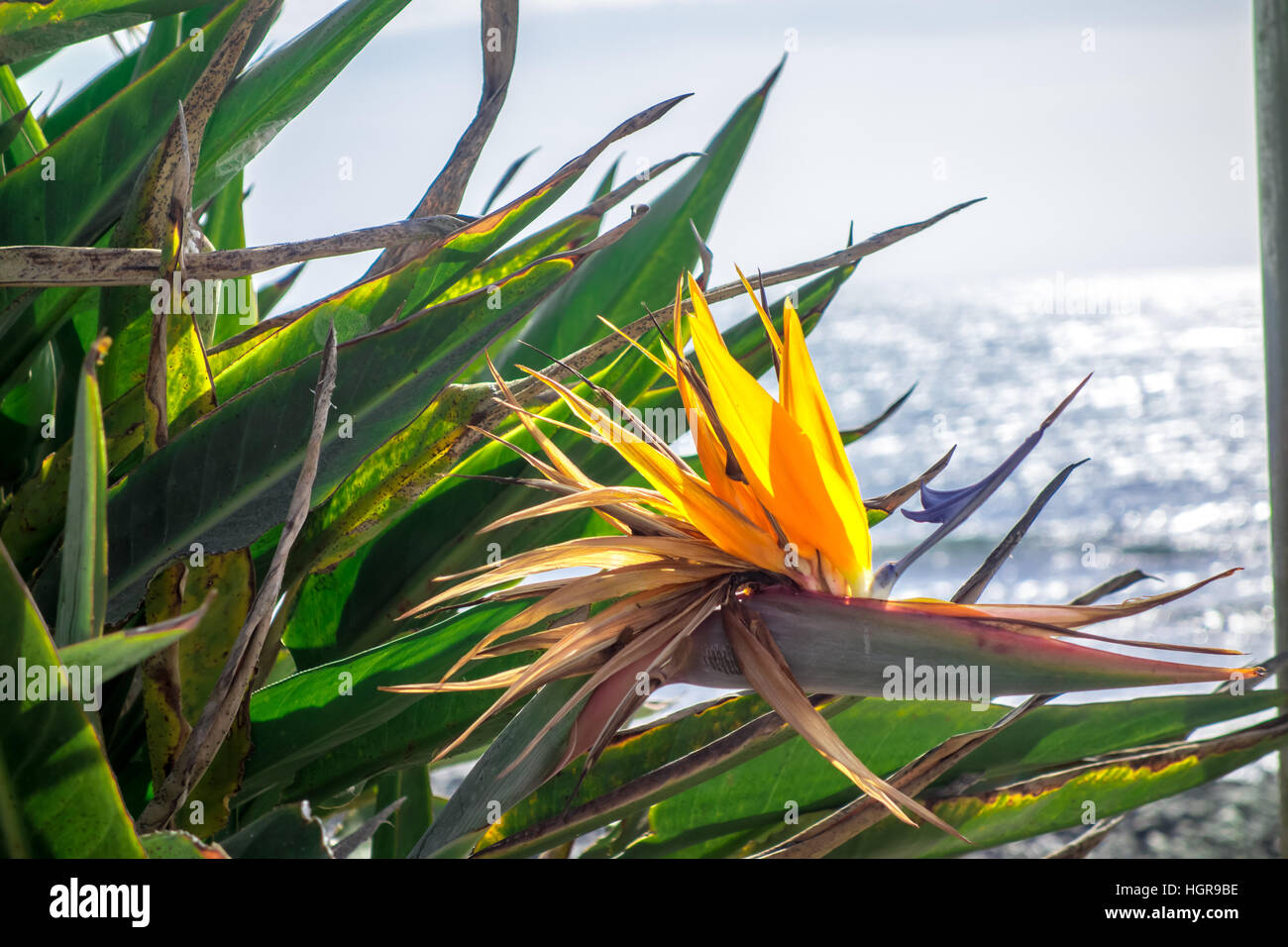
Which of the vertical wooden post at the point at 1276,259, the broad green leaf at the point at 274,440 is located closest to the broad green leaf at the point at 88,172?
the broad green leaf at the point at 274,440

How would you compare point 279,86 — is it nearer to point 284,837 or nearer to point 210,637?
point 210,637

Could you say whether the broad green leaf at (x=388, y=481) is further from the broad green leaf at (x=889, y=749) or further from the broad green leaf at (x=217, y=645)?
the broad green leaf at (x=889, y=749)

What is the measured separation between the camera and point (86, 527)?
0.27 metres

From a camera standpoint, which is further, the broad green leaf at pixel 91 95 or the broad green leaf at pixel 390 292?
the broad green leaf at pixel 91 95

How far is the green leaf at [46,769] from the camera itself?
25 centimetres

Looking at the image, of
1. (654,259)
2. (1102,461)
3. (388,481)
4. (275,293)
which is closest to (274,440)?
(388,481)

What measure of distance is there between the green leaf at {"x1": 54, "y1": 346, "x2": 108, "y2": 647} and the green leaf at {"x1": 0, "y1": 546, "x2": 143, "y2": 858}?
3cm

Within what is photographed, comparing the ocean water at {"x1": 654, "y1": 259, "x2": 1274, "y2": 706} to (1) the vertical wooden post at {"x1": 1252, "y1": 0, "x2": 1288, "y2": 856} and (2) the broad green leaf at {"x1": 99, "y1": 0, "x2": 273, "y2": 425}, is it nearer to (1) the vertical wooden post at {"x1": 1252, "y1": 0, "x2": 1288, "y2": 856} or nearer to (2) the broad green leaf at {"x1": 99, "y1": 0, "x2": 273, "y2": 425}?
(1) the vertical wooden post at {"x1": 1252, "y1": 0, "x2": 1288, "y2": 856}

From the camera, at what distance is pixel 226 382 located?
1.59 feet

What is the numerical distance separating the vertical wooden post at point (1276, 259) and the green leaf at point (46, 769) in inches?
21.6

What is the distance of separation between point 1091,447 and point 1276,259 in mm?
8668

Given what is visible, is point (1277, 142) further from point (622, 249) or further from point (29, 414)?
point (29, 414)
